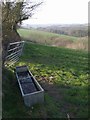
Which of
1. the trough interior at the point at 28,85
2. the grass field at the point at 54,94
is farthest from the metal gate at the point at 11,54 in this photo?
the trough interior at the point at 28,85

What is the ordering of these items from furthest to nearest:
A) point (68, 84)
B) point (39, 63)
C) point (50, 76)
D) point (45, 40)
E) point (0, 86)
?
point (45, 40), point (39, 63), point (50, 76), point (68, 84), point (0, 86)

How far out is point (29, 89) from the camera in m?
9.27

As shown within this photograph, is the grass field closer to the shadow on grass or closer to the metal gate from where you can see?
the shadow on grass

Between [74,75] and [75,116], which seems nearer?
[75,116]

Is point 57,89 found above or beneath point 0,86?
beneath

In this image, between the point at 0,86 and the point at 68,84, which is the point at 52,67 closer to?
the point at 68,84

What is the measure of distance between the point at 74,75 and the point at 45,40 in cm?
2954

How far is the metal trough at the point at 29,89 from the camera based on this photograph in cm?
788

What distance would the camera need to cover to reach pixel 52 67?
14734 millimetres

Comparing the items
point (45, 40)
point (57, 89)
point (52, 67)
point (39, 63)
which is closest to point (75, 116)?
point (57, 89)

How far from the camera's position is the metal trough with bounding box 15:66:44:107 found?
7.88m

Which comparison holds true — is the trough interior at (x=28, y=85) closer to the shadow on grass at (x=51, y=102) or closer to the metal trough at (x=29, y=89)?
the metal trough at (x=29, y=89)

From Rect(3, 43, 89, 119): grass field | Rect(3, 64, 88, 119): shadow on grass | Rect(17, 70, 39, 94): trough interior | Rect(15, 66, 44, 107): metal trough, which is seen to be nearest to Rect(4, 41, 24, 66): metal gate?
Rect(15, 66, 44, 107): metal trough

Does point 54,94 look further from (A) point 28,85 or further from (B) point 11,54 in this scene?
(B) point 11,54
